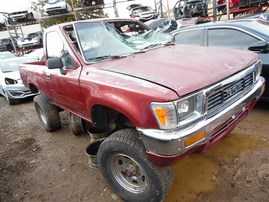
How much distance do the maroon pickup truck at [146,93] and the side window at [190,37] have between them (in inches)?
68.6

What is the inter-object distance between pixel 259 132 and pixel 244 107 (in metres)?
1.35

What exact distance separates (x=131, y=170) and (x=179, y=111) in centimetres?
95

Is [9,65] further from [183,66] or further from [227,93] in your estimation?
[227,93]

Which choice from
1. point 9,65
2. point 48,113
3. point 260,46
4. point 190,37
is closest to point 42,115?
point 48,113

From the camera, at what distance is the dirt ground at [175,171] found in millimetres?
2807

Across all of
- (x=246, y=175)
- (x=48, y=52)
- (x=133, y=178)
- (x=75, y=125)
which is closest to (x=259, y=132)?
(x=246, y=175)

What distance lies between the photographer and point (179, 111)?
212 cm

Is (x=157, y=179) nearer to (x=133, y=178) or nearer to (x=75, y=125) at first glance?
(x=133, y=178)

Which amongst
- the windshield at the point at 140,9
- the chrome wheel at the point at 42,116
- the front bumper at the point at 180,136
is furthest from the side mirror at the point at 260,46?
the windshield at the point at 140,9

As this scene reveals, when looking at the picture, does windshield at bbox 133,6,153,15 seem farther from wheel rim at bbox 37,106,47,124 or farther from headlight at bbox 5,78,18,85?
wheel rim at bbox 37,106,47,124

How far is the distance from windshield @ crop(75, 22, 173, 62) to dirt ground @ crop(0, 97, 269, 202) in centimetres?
158

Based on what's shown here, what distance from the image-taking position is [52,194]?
315 cm

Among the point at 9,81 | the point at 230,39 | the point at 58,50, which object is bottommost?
the point at 9,81

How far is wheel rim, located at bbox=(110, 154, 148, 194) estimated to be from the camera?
2.66 m
